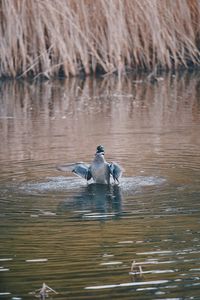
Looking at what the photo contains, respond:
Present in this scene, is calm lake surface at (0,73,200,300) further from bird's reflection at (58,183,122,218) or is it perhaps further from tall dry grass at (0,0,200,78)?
tall dry grass at (0,0,200,78)

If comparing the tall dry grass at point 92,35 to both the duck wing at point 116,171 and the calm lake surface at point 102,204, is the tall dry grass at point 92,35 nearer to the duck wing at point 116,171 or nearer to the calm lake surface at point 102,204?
the calm lake surface at point 102,204

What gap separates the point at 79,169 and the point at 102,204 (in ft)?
3.43

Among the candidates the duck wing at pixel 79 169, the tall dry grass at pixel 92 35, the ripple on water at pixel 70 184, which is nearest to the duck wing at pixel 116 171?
the ripple on water at pixel 70 184

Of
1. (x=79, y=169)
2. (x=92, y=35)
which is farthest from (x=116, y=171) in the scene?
(x=92, y=35)

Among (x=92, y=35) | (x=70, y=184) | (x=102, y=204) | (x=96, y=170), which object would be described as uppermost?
(x=92, y=35)

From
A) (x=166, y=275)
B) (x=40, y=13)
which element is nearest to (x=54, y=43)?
(x=40, y=13)

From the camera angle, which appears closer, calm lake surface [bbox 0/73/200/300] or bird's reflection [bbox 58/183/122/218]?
calm lake surface [bbox 0/73/200/300]

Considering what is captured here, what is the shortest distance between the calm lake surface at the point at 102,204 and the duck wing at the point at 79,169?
99 mm

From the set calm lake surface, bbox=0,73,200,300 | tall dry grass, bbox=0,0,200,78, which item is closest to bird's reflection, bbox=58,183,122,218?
calm lake surface, bbox=0,73,200,300

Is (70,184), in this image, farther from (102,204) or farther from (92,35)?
(92,35)

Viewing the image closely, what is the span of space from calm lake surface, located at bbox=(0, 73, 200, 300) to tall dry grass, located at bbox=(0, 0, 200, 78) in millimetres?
2491

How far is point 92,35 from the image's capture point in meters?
17.8

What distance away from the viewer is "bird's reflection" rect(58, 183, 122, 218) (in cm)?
802

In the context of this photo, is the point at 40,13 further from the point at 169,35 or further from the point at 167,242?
the point at 167,242
